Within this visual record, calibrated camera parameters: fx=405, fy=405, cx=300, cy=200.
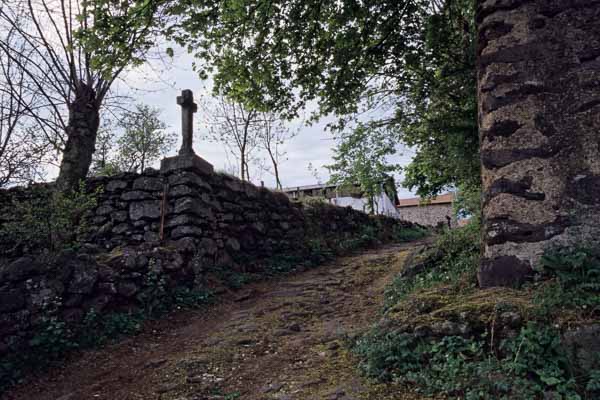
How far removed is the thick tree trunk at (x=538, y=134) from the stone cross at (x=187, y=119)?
16.2ft

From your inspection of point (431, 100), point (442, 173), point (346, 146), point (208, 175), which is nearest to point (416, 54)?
point (431, 100)

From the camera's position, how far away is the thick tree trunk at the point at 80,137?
7195 mm

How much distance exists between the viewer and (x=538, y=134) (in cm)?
311

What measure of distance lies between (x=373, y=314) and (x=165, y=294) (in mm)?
2696

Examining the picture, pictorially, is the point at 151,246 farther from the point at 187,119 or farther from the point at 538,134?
the point at 538,134

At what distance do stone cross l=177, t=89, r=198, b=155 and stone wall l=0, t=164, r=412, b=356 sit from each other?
0.46m

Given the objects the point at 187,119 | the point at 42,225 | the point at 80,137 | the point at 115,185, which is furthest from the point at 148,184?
the point at 42,225

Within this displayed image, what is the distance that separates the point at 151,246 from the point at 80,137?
307 cm

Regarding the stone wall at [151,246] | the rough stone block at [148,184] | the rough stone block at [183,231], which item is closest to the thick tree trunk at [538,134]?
the stone wall at [151,246]

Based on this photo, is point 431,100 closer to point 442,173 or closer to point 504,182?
point 442,173

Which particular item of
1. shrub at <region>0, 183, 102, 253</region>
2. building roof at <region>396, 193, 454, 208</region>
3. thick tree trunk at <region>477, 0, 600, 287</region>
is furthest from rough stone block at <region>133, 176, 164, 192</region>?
building roof at <region>396, 193, 454, 208</region>

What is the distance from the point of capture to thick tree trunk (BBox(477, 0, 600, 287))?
2945 mm

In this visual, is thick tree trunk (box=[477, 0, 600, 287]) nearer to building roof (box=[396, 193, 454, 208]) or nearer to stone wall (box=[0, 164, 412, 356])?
stone wall (box=[0, 164, 412, 356])

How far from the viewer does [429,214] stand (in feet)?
130
